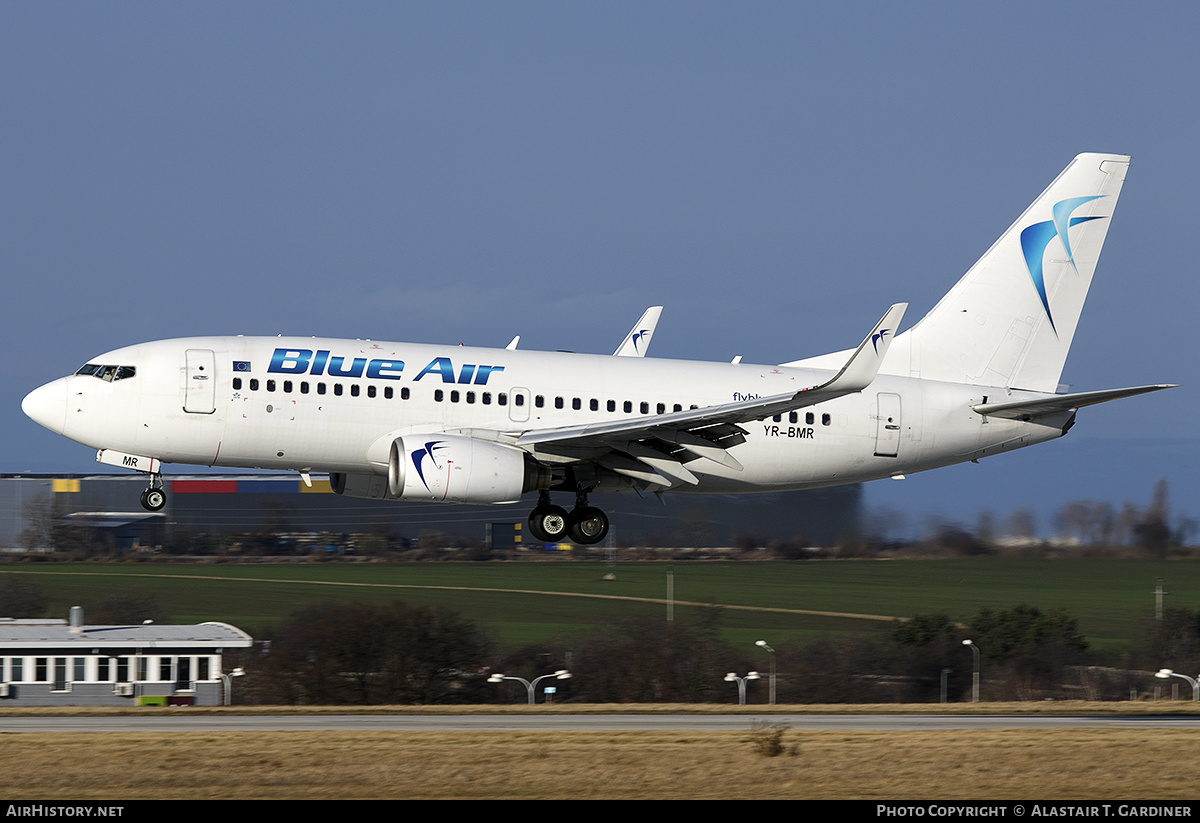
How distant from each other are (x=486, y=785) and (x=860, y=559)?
4965 centimetres

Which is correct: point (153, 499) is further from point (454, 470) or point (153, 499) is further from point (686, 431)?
point (686, 431)

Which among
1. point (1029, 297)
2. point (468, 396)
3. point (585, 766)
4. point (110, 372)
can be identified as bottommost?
point (585, 766)

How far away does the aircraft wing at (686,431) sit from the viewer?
→ 29.0 metres

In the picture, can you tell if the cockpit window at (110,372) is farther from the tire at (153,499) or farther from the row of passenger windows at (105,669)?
the row of passenger windows at (105,669)

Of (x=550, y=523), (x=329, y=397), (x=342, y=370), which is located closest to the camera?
(x=329, y=397)

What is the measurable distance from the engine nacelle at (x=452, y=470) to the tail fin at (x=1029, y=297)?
37.8 ft

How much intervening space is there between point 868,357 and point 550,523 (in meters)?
9.06

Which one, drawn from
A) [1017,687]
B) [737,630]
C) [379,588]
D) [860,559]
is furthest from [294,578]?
[1017,687]

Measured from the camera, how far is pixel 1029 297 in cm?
3812

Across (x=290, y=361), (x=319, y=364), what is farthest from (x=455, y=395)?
Answer: (x=290, y=361)

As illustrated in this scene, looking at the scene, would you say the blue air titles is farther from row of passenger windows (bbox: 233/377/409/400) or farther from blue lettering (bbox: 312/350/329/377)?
row of passenger windows (bbox: 233/377/409/400)

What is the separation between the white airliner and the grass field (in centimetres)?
3337

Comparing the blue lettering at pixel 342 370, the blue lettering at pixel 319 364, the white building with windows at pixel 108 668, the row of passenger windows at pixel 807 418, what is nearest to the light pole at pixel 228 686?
the white building with windows at pixel 108 668

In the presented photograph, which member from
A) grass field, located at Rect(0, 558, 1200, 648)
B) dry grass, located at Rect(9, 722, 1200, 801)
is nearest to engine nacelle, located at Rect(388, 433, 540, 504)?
dry grass, located at Rect(9, 722, 1200, 801)
